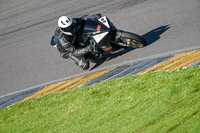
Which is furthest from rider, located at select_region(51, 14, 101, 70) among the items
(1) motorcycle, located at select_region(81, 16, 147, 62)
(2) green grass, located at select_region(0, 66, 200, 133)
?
(2) green grass, located at select_region(0, 66, 200, 133)

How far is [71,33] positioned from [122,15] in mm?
3477

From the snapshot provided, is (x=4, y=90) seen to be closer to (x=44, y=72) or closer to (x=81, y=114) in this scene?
(x=44, y=72)

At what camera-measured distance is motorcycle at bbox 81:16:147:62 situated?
404 inches

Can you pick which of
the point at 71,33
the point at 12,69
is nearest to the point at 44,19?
the point at 12,69

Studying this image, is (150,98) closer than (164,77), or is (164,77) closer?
(150,98)

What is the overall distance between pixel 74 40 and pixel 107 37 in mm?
989

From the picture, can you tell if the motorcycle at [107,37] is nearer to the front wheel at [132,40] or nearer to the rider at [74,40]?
the front wheel at [132,40]

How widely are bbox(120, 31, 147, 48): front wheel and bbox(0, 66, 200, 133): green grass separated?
169 cm

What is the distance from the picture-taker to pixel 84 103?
27.2 feet

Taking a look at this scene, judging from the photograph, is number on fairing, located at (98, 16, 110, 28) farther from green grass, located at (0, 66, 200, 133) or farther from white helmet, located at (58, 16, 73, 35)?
green grass, located at (0, 66, 200, 133)

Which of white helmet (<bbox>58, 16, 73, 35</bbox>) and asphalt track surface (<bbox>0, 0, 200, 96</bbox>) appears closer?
white helmet (<bbox>58, 16, 73, 35</bbox>)

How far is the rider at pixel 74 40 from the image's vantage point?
1050cm

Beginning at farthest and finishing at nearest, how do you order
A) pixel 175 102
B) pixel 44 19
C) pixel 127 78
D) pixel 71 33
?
pixel 44 19
pixel 71 33
pixel 127 78
pixel 175 102

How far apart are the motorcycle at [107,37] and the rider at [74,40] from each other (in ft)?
0.59
